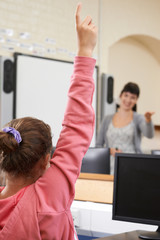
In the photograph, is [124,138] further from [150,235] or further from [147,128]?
[150,235]

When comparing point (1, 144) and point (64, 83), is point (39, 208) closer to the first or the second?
point (1, 144)

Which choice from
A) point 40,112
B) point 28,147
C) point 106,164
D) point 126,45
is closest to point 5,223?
point 28,147

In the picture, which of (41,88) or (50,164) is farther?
(41,88)

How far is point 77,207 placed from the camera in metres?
1.97

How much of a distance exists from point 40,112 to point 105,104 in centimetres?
121

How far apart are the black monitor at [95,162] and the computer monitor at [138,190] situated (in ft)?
3.99

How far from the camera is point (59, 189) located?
1.09 m

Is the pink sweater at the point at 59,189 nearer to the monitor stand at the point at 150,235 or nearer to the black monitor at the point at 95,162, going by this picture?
the monitor stand at the point at 150,235

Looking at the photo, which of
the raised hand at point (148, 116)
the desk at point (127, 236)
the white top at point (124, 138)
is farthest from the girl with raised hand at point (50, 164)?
the white top at point (124, 138)

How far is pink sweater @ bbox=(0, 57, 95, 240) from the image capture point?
1079 mm

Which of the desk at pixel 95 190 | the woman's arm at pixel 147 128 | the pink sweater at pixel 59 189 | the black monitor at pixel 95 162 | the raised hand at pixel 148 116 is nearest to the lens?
the pink sweater at pixel 59 189

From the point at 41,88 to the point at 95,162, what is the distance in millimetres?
2644

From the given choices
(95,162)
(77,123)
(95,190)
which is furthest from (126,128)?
(77,123)

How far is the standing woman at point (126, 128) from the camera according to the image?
4.02 meters
